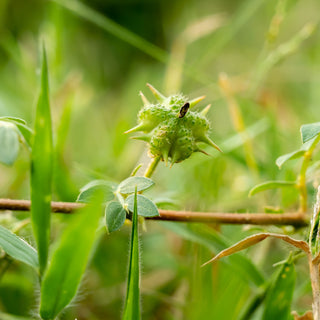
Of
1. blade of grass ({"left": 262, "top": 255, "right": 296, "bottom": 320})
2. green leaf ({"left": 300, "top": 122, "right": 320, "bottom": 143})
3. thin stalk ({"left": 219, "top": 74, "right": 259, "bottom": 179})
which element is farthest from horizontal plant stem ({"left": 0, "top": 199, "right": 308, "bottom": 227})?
thin stalk ({"left": 219, "top": 74, "right": 259, "bottom": 179})

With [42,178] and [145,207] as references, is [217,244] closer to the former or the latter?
[145,207]

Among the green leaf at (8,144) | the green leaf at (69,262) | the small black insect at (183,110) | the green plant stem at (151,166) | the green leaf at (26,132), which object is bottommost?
the green leaf at (69,262)

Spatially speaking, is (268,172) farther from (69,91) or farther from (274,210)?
(69,91)

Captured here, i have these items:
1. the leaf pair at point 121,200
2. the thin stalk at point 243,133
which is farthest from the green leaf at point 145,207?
the thin stalk at point 243,133

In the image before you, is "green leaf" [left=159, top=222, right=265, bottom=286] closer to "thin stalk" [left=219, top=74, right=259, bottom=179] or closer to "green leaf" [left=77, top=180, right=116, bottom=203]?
"green leaf" [left=77, top=180, right=116, bottom=203]

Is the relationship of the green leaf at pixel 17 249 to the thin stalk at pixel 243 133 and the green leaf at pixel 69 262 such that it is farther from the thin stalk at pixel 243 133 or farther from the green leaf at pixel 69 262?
the thin stalk at pixel 243 133

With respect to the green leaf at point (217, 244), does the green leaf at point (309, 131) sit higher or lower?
higher

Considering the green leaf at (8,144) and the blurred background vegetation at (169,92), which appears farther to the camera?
the blurred background vegetation at (169,92)

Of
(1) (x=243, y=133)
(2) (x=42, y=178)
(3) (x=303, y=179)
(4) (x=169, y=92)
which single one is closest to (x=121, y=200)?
(2) (x=42, y=178)
